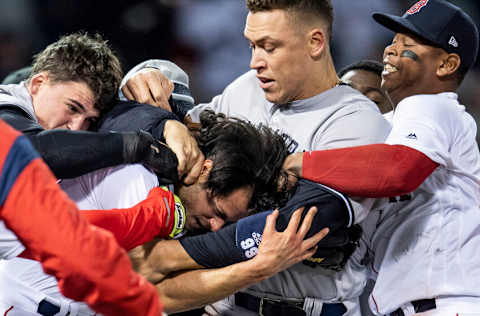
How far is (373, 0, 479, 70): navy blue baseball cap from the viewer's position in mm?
2139

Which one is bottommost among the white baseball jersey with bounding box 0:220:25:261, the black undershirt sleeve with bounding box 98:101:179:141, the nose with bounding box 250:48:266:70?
the white baseball jersey with bounding box 0:220:25:261

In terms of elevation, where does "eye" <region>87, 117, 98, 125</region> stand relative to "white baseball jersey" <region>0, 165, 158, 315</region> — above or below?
above

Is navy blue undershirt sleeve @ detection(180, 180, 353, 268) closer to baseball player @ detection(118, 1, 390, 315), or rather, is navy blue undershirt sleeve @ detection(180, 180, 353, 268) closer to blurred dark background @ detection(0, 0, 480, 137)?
baseball player @ detection(118, 1, 390, 315)

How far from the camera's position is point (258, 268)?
5.65ft

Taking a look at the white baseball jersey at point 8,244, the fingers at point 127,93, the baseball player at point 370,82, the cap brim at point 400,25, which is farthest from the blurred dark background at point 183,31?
the white baseball jersey at point 8,244

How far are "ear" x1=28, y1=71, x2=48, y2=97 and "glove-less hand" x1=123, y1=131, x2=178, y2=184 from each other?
49cm

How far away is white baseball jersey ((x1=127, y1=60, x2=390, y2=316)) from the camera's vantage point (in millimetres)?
1871

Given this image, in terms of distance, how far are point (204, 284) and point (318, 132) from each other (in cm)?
64

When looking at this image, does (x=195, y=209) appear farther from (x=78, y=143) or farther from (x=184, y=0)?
(x=184, y=0)

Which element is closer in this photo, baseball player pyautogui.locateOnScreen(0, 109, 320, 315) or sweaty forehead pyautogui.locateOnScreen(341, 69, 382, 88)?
baseball player pyautogui.locateOnScreen(0, 109, 320, 315)

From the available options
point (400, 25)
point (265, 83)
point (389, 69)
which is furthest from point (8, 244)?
point (400, 25)

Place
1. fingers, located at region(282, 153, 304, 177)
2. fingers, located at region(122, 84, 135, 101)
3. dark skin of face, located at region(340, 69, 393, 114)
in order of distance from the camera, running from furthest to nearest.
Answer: dark skin of face, located at region(340, 69, 393, 114)
fingers, located at region(122, 84, 135, 101)
fingers, located at region(282, 153, 304, 177)

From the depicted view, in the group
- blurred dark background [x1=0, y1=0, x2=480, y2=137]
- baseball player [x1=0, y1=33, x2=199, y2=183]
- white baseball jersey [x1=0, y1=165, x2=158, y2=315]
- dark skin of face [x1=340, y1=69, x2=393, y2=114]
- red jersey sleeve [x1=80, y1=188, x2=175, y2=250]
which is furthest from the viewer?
blurred dark background [x1=0, y1=0, x2=480, y2=137]

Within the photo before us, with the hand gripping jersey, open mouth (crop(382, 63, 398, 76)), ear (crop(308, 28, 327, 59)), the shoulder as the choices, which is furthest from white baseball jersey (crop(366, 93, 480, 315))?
the hand gripping jersey
